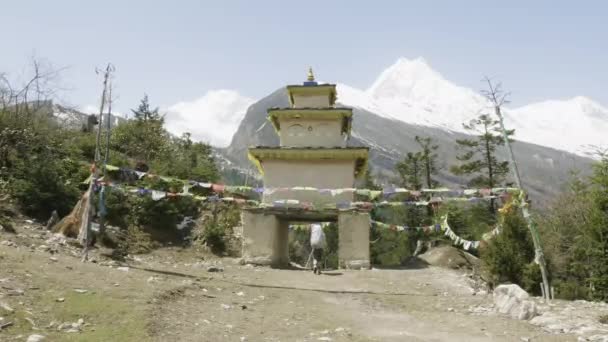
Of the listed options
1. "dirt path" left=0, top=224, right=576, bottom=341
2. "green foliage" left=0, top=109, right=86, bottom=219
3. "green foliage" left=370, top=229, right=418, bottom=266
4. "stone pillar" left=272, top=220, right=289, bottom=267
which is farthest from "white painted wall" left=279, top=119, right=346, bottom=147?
"green foliage" left=370, top=229, right=418, bottom=266

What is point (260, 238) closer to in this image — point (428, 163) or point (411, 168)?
point (411, 168)

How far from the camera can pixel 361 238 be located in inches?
766

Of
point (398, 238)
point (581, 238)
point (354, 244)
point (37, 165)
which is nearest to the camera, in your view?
point (354, 244)

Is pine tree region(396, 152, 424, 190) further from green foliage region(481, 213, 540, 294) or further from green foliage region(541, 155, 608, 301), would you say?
green foliage region(481, 213, 540, 294)

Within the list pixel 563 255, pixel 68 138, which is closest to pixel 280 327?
pixel 563 255

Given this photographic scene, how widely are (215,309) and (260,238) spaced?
10344 mm

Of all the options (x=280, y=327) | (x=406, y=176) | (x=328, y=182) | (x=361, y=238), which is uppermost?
(x=406, y=176)

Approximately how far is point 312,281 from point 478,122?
33772 mm

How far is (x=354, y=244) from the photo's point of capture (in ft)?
63.8

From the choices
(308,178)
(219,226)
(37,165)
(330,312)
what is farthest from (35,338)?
(219,226)

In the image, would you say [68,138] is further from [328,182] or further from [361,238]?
[361,238]

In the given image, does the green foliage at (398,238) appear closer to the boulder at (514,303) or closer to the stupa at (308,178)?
the stupa at (308,178)

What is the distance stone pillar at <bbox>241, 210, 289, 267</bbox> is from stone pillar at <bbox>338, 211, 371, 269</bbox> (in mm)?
2789

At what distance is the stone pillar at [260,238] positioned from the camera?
64.5ft
